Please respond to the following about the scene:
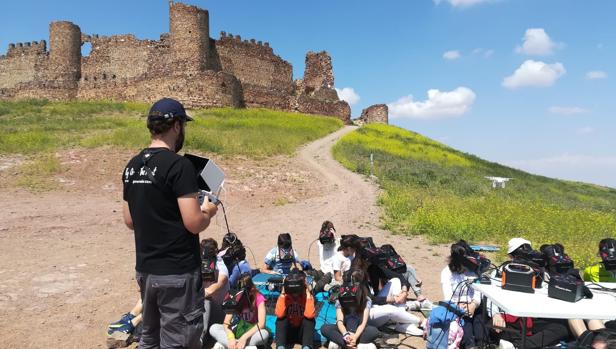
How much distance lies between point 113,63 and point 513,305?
40.1 m

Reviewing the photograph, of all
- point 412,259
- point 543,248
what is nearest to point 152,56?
point 412,259

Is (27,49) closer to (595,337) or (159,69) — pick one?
(159,69)

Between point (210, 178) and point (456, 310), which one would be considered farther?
point (456, 310)

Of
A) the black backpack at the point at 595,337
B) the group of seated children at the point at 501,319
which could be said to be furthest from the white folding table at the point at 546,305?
the black backpack at the point at 595,337

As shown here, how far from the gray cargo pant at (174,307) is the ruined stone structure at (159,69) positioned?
3141 cm

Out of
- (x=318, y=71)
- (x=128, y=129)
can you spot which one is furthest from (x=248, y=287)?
(x=318, y=71)

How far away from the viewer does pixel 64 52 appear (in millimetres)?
36438

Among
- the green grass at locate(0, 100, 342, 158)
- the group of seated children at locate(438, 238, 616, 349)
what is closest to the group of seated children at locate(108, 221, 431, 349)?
the group of seated children at locate(438, 238, 616, 349)

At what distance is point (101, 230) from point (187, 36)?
25.8 m

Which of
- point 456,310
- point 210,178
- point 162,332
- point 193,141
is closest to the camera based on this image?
point 162,332

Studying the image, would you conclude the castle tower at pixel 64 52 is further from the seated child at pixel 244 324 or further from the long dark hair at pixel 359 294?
the long dark hair at pixel 359 294

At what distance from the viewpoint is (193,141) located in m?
20.1

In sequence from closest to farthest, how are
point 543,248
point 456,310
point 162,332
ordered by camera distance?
point 162,332 → point 456,310 → point 543,248

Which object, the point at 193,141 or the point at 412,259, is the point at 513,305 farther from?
the point at 193,141
